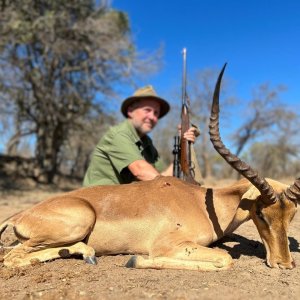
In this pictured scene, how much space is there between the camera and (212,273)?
3635 millimetres

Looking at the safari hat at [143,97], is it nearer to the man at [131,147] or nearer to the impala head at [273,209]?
the man at [131,147]

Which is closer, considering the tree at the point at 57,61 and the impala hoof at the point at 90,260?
the impala hoof at the point at 90,260

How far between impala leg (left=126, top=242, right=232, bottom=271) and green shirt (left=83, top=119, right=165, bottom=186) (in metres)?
1.83

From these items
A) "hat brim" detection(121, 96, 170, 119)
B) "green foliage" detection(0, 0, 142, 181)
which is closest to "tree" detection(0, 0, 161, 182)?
"green foliage" detection(0, 0, 142, 181)

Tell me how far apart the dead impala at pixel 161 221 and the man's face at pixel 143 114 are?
1.78 meters

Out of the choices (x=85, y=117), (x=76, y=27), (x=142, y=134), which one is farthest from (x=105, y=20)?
(x=142, y=134)

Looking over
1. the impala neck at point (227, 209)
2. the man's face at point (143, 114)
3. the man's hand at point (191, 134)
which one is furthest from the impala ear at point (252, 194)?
the man's face at point (143, 114)

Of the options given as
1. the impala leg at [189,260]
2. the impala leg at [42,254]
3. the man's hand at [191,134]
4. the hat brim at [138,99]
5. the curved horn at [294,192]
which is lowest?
the impala leg at [42,254]

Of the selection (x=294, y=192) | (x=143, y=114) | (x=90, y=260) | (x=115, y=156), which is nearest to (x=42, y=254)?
(x=90, y=260)

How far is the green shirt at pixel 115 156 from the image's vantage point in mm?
5574

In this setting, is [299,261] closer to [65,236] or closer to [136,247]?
[136,247]

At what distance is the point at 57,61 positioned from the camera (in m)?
17.0

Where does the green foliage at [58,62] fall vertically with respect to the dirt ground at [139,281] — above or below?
above

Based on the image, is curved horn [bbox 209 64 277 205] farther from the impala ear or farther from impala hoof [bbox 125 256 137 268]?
impala hoof [bbox 125 256 137 268]
